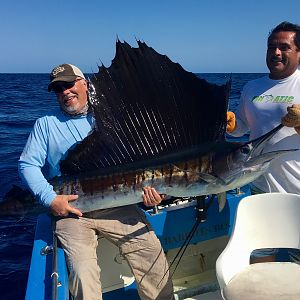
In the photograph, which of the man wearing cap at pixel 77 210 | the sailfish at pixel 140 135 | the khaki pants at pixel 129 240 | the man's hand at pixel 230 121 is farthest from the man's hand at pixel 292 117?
the khaki pants at pixel 129 240

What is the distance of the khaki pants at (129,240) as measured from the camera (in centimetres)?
221

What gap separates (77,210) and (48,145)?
1.32ft

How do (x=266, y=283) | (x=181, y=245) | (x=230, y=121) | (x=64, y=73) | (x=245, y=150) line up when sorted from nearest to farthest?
(x=266, y=283)
(x=245, y=150)
(x=64, y=73)
(x=230, y=121)
(x=181, y=245)

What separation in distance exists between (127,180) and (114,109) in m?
0.40

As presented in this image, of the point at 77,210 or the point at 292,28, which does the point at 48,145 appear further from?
the point at 292,28

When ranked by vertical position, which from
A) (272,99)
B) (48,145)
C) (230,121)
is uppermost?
(272,99)

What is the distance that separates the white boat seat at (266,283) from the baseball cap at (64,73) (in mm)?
1329

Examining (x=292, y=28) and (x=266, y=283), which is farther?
(x=292, y=28)

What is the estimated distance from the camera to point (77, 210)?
219 cm

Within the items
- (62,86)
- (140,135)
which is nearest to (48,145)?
(62,86)

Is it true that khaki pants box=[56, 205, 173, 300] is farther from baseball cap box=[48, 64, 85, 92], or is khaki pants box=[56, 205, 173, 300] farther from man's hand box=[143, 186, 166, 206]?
baseball cap box=[48, 64, 85, 92]

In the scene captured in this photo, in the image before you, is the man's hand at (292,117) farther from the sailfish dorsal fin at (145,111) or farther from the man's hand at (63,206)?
the man's hand at (63,206)

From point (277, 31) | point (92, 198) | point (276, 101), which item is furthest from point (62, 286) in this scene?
point (277, 31)

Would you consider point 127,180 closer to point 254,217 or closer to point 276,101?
point 254,217
